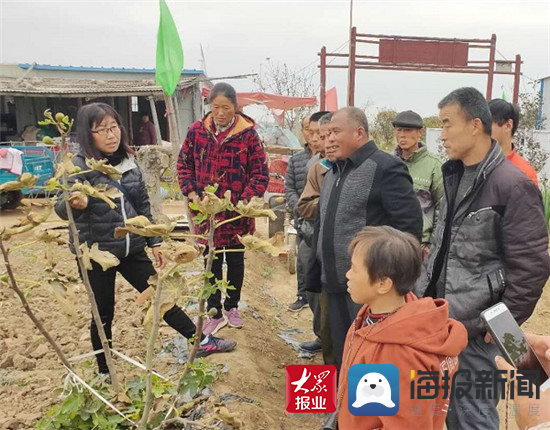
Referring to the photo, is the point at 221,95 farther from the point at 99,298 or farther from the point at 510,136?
the point at 510,136

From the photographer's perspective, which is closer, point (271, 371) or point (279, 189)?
point (271, 371)

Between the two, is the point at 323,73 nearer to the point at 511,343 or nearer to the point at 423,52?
the point at 423,52

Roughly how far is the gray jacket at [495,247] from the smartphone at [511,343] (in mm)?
609

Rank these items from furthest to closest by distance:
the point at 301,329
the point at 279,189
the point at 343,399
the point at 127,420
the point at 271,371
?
the point at 279,189 → the point at 301,329 → the point at 271,371 → the point at 127,420 → the point at 343,399

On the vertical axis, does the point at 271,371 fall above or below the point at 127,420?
below

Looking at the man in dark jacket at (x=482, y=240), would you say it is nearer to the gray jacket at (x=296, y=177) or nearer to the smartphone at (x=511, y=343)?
the smartphone at (x=511, y=343)

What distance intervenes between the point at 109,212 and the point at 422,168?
Answer: 209 centimetres

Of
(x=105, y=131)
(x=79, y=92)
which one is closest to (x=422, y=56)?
(x=79, y=92)

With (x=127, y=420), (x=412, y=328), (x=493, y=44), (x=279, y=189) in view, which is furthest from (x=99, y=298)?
(x=493, y=44)

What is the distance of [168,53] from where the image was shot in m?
5.00

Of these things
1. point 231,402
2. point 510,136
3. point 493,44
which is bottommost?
point 231,402

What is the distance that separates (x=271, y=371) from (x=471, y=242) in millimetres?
1881

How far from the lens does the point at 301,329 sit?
15.7 ft

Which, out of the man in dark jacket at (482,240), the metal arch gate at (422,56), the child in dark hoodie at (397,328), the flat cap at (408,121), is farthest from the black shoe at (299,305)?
the metal arch gate at (422,56)
